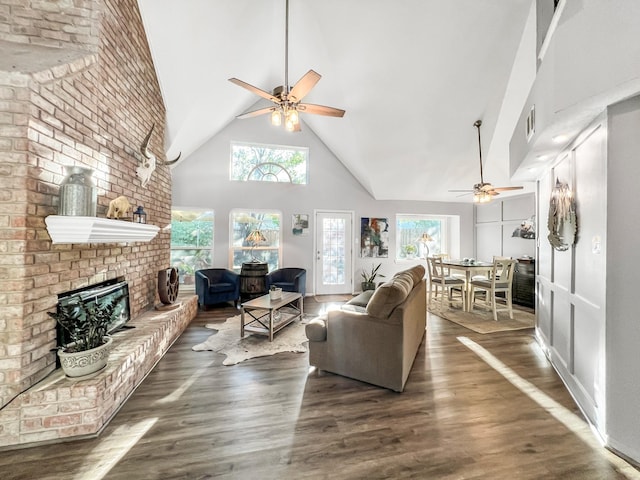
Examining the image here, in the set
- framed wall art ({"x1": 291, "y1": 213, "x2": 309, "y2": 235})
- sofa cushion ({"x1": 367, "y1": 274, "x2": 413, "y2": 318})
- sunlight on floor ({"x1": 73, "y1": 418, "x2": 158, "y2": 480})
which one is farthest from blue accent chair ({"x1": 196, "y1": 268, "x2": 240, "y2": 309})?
sofa cushion ({"x1": 367, "y1": 274, "x2": 413, "y2": 318})

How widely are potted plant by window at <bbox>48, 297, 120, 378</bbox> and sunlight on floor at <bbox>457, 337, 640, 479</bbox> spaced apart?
3.39m

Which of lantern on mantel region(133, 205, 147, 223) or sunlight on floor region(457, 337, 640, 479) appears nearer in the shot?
sunlight on floor region(457, 337, 640, 479)

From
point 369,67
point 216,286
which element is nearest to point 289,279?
point 216,286

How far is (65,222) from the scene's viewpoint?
181cm

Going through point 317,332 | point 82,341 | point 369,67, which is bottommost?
point 317,332

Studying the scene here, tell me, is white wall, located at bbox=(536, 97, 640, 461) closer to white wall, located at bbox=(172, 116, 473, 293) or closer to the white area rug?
the white area rug

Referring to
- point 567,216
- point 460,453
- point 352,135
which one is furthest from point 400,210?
point 460,453

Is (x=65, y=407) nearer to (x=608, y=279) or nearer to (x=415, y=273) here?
(x=415, y=273)

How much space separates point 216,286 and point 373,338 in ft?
11.3

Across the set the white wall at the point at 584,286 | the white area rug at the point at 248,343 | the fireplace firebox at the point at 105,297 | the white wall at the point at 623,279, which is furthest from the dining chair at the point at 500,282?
the fireplace firebox at the point at 105,297

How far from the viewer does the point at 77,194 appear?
75.5 inches

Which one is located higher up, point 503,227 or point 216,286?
point 503,227

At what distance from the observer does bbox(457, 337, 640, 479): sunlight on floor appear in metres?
1.60

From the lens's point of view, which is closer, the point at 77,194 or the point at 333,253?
the point at 77,194
